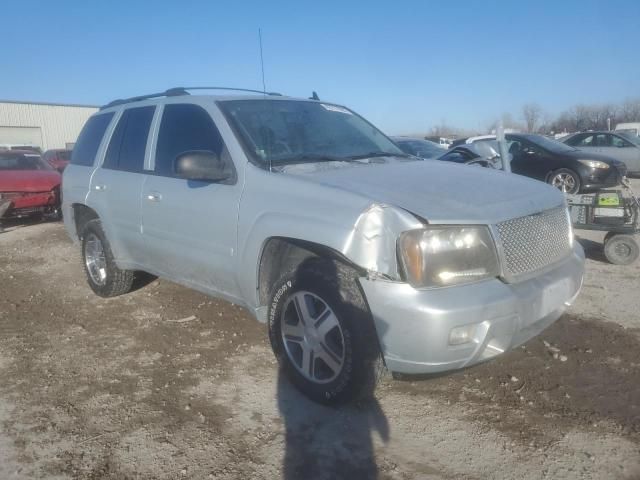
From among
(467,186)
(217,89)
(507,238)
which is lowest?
(507,238)

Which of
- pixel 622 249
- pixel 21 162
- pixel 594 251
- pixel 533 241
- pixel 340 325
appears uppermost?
pixel 21 162

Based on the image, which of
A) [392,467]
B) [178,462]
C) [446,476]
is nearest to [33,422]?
[178,462]

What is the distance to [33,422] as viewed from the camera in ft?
9.86

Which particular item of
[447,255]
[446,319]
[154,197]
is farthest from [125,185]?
[446,319]

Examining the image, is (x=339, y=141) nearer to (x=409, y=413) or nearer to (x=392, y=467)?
(x=409, y=413)

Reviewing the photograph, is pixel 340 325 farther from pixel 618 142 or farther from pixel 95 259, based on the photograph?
pixel 618 142

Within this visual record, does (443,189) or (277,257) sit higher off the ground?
(443,189)

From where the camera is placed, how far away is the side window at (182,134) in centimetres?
375

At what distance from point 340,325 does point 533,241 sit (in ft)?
3.80

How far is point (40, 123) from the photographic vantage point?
45.8m

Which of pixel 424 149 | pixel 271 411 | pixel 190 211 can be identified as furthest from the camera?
pixel 424 149

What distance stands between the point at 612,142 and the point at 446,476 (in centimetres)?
1671

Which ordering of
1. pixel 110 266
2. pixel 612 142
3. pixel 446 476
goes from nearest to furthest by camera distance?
pixel 446 476
pixel 110 266
pixel 612 142

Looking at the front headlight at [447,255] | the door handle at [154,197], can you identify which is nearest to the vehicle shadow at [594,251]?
the front headlight at [447,255]
